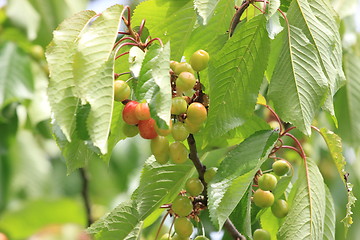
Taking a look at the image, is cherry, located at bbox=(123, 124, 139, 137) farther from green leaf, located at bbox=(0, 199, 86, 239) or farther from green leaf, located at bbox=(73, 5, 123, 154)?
green leaf, located at bbox=(0, 199, 86, 239)

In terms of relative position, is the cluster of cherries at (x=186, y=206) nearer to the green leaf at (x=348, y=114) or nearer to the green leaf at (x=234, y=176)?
the green leaf at (x=234, y=176)

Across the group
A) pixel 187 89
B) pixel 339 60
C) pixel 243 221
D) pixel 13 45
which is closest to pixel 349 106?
pixel 339 60

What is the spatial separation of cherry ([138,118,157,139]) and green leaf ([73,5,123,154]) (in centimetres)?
10

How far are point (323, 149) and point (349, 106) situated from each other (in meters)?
0.99

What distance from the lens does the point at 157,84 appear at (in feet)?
3.63

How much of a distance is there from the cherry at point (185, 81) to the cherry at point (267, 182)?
0.86ft

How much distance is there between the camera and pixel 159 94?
3.62 ft

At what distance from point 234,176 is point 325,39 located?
1.10ft

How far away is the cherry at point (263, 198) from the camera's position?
1335 mm

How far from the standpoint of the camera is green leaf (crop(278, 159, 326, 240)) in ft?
4.24

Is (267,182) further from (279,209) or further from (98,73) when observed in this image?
(98,73)

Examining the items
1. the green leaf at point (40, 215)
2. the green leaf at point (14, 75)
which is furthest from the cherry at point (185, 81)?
the green leaf at point (14, 75)

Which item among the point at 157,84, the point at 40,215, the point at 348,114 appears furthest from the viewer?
the point at 348,114

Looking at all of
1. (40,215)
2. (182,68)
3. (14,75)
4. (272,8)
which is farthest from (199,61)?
(14,75)
